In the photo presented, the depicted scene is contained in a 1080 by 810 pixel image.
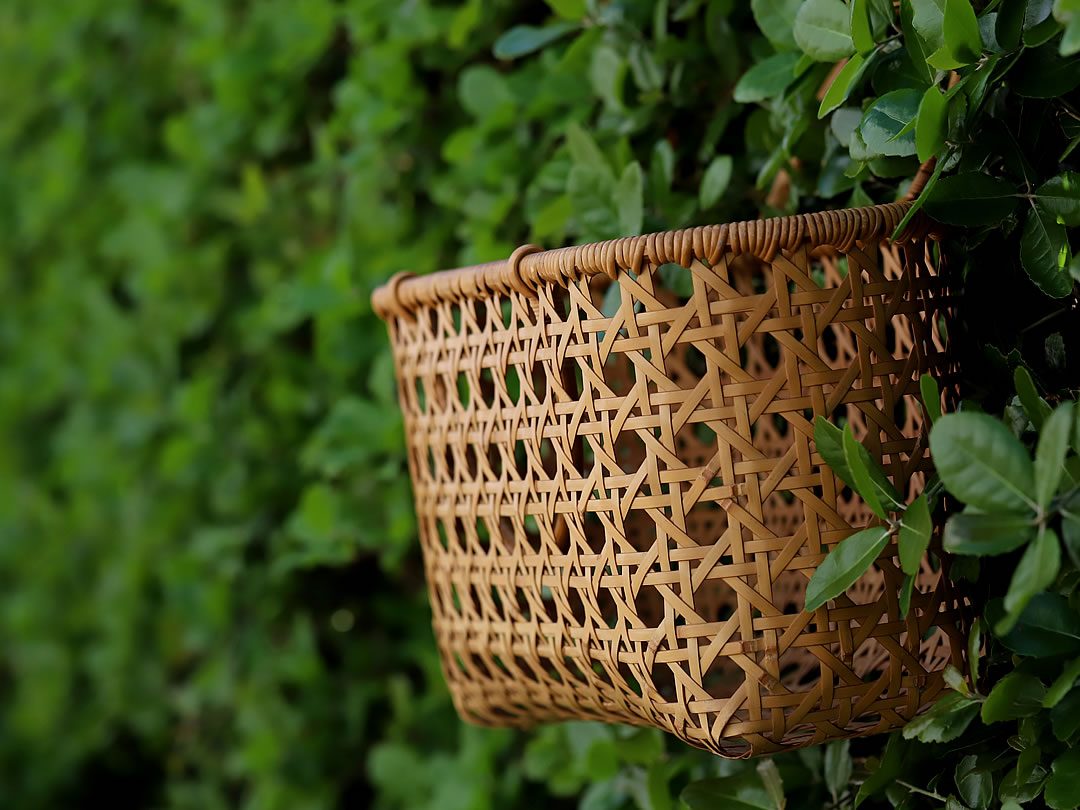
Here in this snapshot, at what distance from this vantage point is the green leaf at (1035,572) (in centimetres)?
41

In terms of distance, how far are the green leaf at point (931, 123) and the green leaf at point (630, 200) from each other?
7.7 inches

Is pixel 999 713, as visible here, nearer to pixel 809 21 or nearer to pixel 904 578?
pixel 904 578

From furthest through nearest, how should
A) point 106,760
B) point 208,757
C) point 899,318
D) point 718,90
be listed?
point 106,760 < point 208,757 < point 718,90 < point 899,318

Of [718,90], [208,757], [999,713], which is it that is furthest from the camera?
[208,757]

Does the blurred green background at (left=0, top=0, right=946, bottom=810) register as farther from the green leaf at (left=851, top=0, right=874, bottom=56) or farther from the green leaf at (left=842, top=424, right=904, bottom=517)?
the green leaf at (left=842, top=424, right=904, bottom=517)

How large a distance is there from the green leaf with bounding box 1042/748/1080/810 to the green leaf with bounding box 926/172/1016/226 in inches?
10.5

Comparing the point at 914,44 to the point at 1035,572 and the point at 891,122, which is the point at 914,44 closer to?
the point at 891,122

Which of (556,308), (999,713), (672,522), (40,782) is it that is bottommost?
(40,782)

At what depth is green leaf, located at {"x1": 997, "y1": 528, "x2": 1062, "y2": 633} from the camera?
0.41 m

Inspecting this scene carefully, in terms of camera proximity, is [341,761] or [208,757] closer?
[341,761]

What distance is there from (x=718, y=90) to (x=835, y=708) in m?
0.47

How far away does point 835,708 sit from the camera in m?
0.51

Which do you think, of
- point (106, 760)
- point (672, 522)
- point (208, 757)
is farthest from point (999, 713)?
point (106, 760)

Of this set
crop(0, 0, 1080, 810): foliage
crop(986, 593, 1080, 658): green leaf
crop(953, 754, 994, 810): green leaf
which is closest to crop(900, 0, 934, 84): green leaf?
crop(0, 0, 1080, 810): foliage
